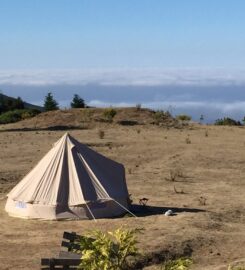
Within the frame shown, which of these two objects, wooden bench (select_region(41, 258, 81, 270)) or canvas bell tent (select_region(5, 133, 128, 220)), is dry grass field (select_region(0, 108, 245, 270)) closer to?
canvas bell tent (select_region(5, 133, 128, 220))

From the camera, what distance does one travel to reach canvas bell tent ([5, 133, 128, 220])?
1645 cm

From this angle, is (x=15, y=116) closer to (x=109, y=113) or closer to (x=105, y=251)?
(x=109, y=113)

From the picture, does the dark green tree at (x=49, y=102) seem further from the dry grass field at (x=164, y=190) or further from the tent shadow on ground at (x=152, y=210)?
the tent shadow on ground at (x=152, y=210)

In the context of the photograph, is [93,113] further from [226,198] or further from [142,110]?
[226,198]

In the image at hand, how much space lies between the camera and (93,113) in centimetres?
4162

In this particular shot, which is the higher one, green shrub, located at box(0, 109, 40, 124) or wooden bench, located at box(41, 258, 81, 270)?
green shrub, located at box(0, 109, 40, 124)

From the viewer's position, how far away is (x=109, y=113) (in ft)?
134

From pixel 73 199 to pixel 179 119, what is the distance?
Result: 1090 inches

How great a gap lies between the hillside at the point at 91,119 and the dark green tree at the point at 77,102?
707 cm

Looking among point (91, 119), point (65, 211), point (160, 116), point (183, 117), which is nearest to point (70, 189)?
point (65, 211)

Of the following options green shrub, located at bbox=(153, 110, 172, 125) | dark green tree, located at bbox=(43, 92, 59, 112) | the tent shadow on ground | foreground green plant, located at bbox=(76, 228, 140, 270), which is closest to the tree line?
dark green tree, located at bbox=(43, 92, 59, 112)

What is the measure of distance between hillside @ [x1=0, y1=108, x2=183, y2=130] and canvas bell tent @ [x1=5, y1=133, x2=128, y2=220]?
20.4 metres

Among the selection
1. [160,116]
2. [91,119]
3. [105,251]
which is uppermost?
[160,116]

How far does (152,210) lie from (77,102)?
32634mm
